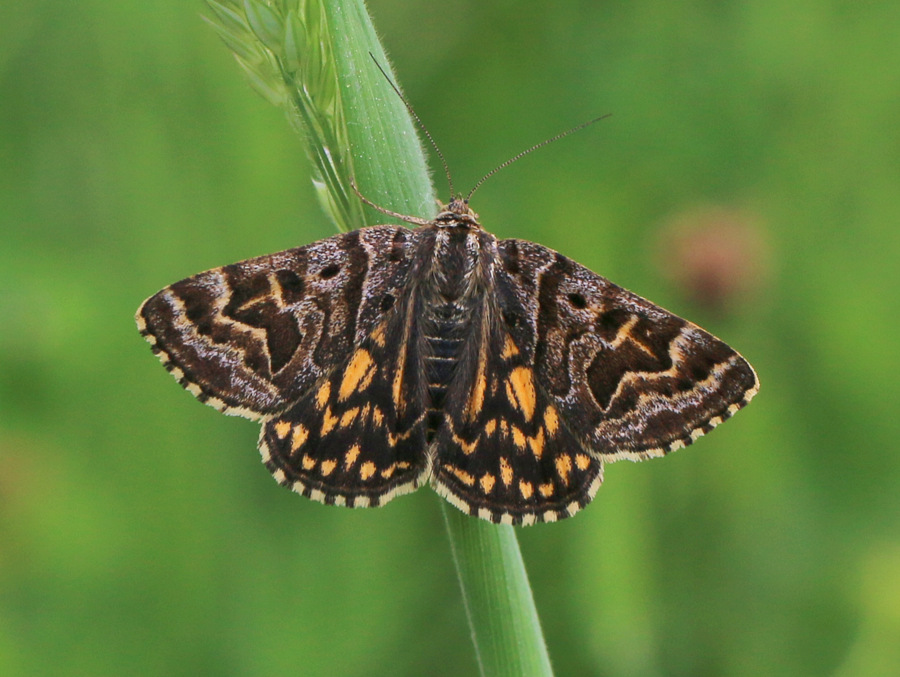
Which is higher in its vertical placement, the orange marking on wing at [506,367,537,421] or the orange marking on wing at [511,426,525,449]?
the orange marking on wing at [506,367,537,421]

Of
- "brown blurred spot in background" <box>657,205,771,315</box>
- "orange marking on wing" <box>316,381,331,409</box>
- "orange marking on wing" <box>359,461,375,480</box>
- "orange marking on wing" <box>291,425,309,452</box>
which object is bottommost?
"orange marking on wing" <box>359,461,375,480</box>

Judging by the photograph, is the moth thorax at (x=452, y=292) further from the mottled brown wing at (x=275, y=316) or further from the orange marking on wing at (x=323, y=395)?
the orange marking on wing at (x=323, y=395)

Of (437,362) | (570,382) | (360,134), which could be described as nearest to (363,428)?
(437,362)

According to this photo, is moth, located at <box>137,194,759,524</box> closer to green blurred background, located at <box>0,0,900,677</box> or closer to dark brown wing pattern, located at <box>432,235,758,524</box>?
dark brown wing pattern, located at <box>432,235,758,524</box>

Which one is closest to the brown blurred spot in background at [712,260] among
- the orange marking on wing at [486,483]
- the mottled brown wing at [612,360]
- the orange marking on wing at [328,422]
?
the mottled brown wing at [612,360]

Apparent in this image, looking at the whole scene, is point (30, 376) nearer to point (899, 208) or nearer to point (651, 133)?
point (651, 133)

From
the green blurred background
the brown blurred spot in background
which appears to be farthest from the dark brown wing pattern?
the brown blurred spot in background

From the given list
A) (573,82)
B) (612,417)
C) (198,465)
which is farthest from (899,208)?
(198,465)
